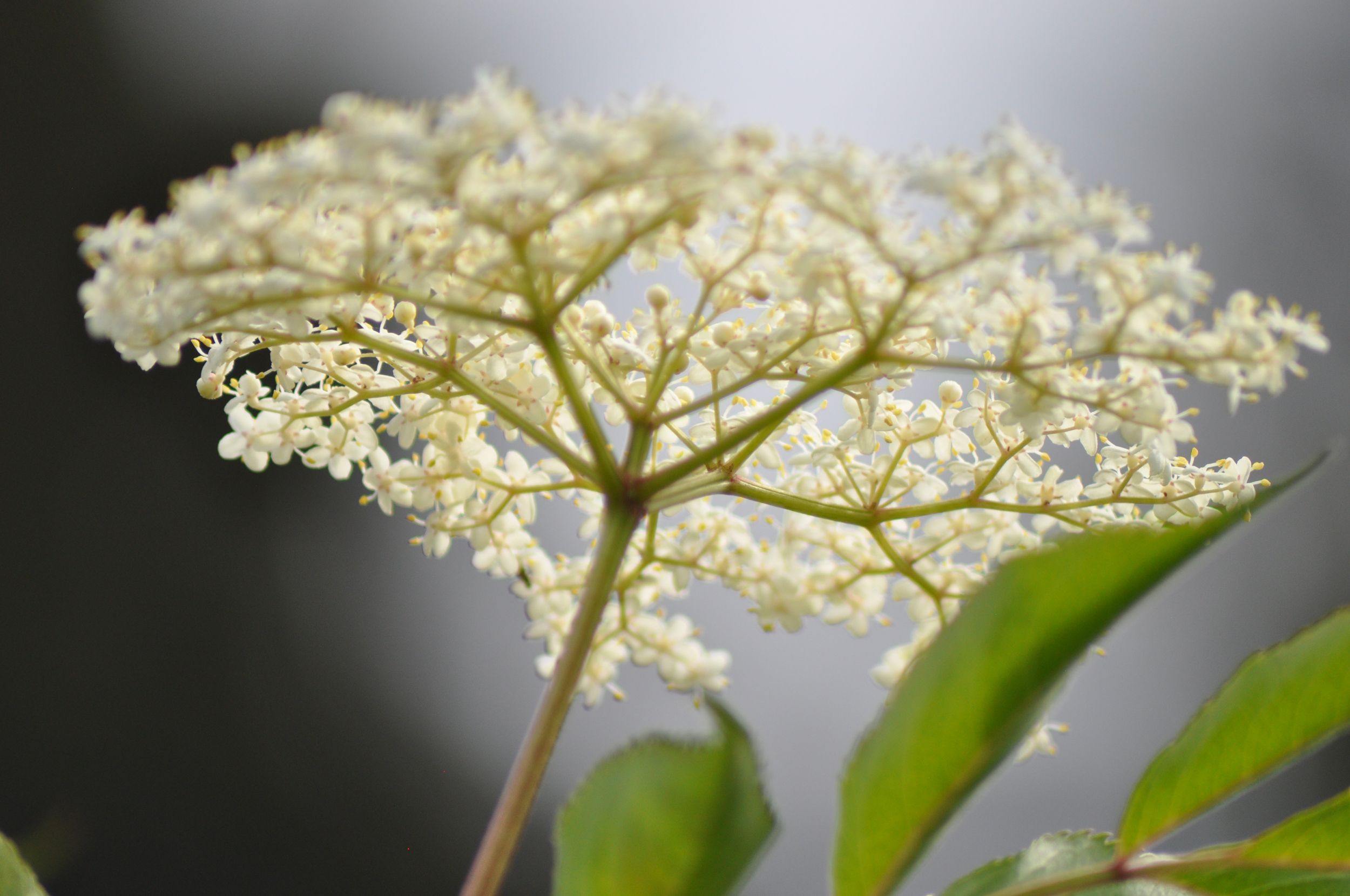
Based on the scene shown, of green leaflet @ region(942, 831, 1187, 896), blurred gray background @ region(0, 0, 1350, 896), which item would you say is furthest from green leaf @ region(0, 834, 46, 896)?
blurred gray background @ region(0, 0, 1350, 896)

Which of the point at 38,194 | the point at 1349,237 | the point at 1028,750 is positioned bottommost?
the point at 1028,750

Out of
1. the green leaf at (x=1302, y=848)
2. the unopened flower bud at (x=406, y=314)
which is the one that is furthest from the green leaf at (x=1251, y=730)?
the unopened flower bud at (x=406, y=314)

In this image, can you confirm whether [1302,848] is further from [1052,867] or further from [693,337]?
[693,337]

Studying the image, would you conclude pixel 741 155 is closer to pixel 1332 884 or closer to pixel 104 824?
pixel 1332 884

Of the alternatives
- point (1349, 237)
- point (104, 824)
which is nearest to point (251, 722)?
point (104, 824)

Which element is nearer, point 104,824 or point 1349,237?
point 104,824

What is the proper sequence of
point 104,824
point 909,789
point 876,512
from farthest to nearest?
point 104,824 → point 876,512 → point 909,789

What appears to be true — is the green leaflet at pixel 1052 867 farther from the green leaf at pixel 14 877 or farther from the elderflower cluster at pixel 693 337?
the green leaf at pixel 14 877

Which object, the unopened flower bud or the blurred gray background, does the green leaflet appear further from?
the blurred gray background
